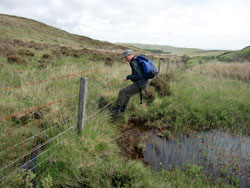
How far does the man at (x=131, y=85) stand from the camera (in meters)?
4.50

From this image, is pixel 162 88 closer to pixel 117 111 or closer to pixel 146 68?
pixel 117 111

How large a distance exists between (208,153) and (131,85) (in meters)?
2.46

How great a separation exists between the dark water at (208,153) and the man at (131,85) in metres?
1.17

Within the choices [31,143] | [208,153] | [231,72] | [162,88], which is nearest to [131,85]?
[162,88]

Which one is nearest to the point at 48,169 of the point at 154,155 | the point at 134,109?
the point at 154,155

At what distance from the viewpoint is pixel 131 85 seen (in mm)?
4875

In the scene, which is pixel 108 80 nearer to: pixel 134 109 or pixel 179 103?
pixel 134 109

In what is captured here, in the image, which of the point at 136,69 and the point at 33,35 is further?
the point at 33,35

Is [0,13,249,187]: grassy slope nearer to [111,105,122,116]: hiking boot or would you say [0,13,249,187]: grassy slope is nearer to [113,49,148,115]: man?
[111,105,122,116]: hiking boot

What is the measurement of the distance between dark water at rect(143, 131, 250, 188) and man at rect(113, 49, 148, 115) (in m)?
1.17

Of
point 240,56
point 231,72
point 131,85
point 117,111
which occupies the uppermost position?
point 240,56

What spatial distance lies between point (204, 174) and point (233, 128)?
242 cm

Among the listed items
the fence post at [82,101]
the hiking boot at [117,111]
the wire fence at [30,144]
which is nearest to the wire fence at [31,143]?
the wire fence at [30,144]

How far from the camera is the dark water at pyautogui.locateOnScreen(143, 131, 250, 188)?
3.36 metres
